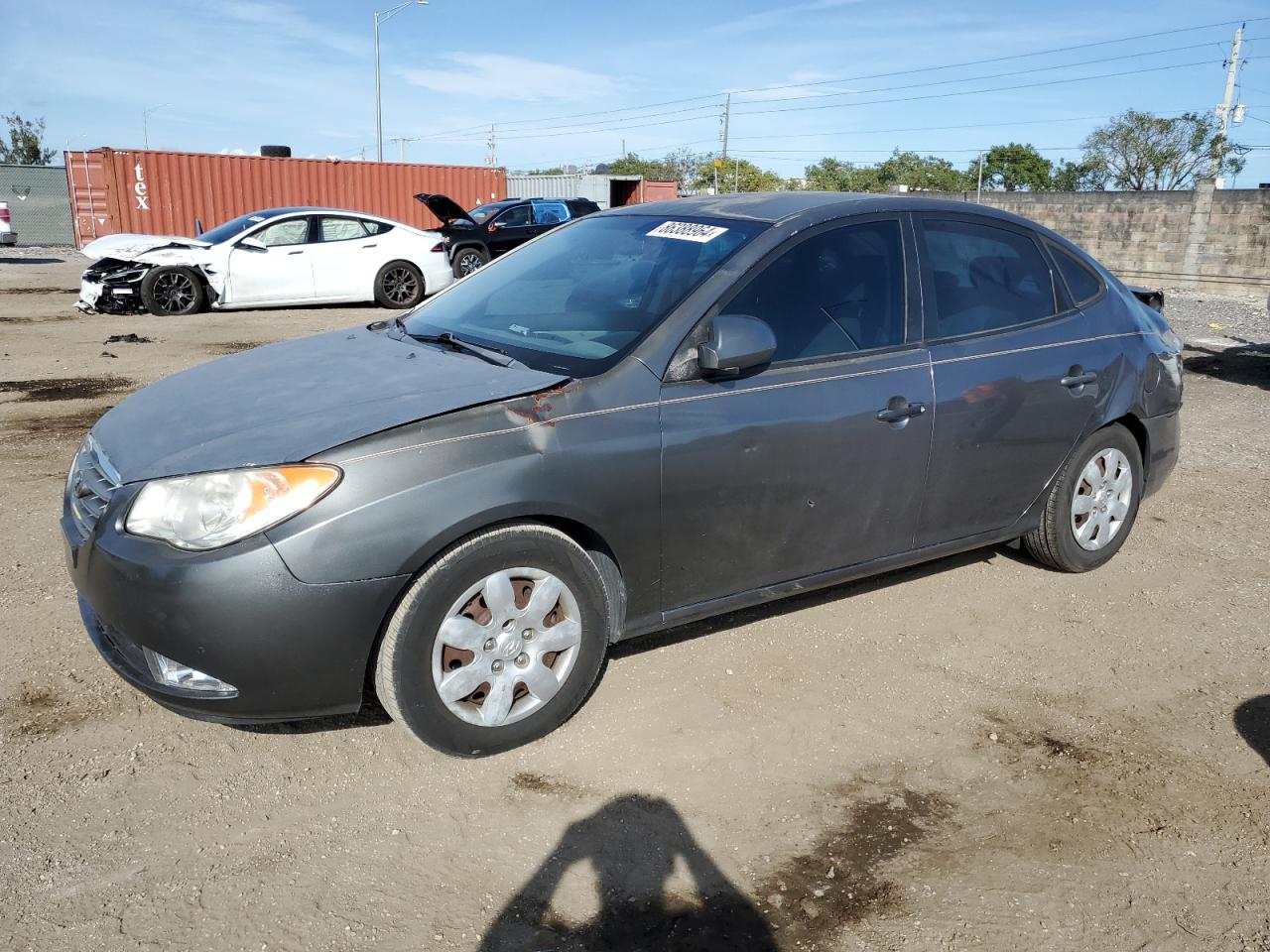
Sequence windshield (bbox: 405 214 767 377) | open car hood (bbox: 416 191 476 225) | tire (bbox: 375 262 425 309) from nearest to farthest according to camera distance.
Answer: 1. windshield (bbox: 405 214 767 377)
2. tire (bbox: 375 262 425 309)
3. open car hood (bbox: 416 191 476 225)

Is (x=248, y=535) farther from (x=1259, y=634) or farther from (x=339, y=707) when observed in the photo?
(x=1259, y=634)

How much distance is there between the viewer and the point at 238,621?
2.71 m

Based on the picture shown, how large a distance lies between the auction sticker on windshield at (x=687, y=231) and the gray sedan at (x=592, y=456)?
1cm

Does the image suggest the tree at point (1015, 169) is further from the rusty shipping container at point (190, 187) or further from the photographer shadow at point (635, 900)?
the photographer shadow at point (635, 900)

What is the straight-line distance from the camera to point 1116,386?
458 cm

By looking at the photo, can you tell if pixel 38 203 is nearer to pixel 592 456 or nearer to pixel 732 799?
pixel 592 456

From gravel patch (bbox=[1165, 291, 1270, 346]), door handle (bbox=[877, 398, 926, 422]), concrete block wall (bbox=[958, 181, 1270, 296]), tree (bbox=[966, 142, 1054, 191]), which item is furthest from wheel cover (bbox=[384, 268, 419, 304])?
tree (bbox=[966, 142, 1054, 191])

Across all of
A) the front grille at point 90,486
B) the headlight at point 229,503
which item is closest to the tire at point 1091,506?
the headlight at point 229,503

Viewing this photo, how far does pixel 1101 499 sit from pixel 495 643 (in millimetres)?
3089

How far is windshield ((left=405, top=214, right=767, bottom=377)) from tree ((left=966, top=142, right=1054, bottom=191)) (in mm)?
84223

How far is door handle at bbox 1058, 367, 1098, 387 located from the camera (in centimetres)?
435

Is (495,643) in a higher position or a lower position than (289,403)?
lower

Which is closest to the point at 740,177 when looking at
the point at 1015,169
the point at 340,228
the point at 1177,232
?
the point at 1015,169

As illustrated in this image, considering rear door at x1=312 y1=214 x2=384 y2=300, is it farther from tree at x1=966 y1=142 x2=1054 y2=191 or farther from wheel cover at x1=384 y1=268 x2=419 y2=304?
tree at x1=966 y1=142 x2=1054 y2=191
